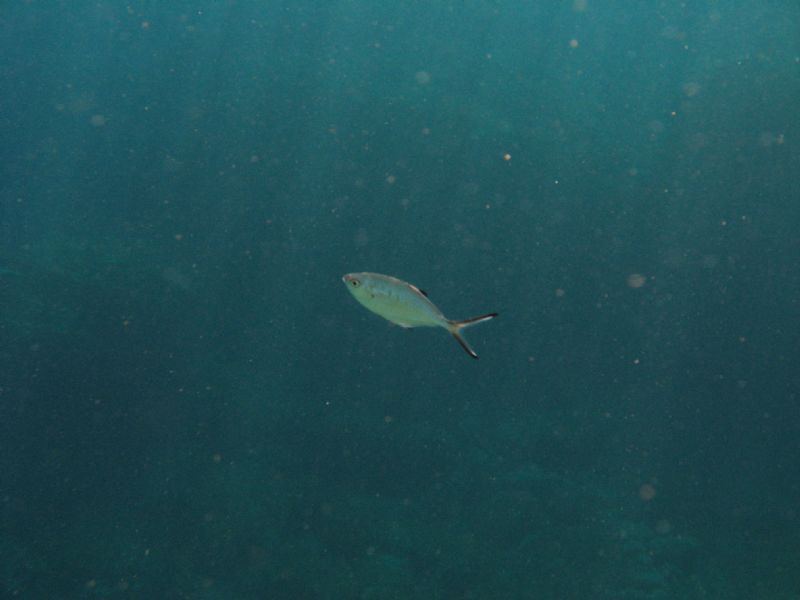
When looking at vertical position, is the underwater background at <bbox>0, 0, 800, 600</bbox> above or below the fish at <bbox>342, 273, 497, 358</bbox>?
below

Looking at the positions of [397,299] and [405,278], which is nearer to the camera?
[397,299]

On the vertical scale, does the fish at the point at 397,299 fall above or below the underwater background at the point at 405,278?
above

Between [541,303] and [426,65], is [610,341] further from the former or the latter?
[426,65]

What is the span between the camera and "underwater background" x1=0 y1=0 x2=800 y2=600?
12070mm

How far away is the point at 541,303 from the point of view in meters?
22.4

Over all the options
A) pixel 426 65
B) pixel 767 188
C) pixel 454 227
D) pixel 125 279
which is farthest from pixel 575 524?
pixel 426 65

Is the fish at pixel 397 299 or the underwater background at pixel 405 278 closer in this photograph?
the fish at pixel 397 299

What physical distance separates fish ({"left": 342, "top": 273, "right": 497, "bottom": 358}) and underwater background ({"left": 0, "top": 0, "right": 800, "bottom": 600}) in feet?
29.1

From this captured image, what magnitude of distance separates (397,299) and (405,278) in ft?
59.4

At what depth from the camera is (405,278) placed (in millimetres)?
21500

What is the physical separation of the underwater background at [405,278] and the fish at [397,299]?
888 cm

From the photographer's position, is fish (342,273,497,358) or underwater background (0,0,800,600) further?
underwater background (0,0,800,600)

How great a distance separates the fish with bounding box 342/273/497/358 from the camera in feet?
11.1

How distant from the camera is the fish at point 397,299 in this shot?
11.1 ft
